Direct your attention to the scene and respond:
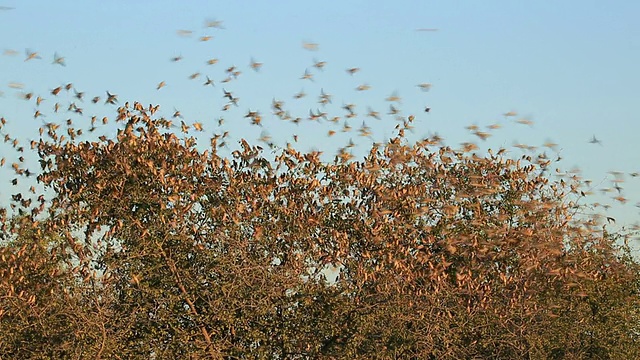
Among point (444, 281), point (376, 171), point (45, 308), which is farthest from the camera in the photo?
point (376, 171)

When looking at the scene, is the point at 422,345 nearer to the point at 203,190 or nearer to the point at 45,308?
the point at 203,190

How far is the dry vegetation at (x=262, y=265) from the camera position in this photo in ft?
95.1

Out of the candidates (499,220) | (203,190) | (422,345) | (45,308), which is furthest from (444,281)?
(45,308)

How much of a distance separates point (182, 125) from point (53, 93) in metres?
3.46

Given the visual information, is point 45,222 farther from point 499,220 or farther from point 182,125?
point 499,220

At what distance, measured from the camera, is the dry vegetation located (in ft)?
95.1

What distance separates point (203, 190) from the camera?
1219 inches

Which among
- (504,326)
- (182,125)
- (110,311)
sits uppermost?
(182,125)

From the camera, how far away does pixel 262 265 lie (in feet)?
97.5

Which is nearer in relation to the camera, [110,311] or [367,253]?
[110,311]

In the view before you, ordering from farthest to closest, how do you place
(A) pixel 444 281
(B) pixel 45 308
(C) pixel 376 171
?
(C) pixel 376 171
(A) pixel 444 281
(B) pixel 45 308

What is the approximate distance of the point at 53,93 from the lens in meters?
31.2

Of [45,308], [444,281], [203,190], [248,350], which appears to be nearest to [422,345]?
[444,281]

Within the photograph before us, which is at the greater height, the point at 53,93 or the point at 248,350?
the point at 53,93
